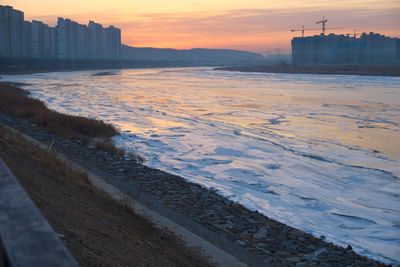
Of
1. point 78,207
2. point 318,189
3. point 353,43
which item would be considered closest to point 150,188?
point 318,189

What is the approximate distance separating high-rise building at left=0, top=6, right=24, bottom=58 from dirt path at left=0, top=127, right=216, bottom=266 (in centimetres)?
14320

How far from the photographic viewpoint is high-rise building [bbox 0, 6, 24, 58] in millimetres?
143500

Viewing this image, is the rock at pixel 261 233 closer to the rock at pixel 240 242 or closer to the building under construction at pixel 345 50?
the rock at pixel 240 242

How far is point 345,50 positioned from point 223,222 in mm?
155376

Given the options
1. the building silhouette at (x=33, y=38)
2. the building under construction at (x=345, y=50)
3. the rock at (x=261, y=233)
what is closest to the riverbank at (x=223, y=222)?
the rock at (x=261, y=233)

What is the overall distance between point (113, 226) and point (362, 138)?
1450cm

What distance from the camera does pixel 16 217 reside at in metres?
2.55

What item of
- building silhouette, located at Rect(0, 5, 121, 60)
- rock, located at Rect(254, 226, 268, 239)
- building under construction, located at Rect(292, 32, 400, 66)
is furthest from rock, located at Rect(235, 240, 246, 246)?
building under construction, located at Rect(292, 32, 400, 66)

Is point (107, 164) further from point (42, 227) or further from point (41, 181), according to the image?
point (42, 227)

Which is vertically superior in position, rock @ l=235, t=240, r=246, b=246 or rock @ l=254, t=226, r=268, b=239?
rock @ l=235, t=240, r=246, b=246

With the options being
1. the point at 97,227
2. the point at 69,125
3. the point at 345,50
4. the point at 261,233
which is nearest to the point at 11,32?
the point at 345,50

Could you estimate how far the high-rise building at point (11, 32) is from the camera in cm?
14350

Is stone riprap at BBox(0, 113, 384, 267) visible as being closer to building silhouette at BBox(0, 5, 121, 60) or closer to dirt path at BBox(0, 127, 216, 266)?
dirt path at BBox(0, 127, 216, 266)

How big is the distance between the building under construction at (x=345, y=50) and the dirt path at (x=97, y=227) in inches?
5606
